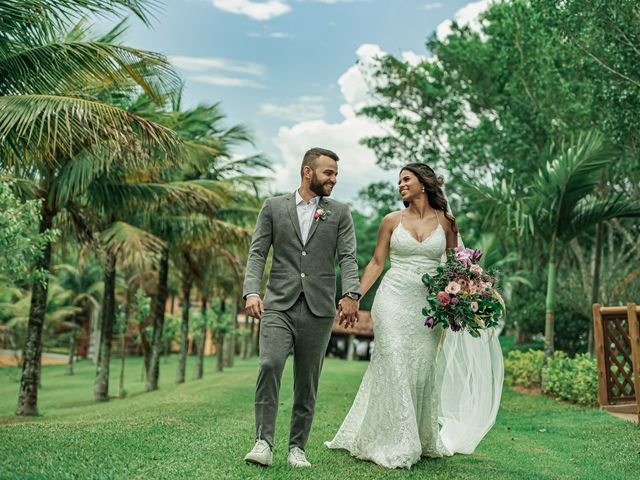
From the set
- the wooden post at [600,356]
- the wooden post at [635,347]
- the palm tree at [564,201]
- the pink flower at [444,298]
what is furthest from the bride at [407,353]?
the palm tree at [564,201]

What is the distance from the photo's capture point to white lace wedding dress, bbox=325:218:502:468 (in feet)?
22.4

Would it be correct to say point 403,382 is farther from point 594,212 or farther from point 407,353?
point 594,212

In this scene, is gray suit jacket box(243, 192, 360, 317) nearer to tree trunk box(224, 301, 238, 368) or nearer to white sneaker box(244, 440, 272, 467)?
white sneaker box(244, 440, 272, 467)

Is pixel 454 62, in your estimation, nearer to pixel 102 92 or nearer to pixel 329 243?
pixel 102 92

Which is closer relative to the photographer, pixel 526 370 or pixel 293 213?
pixel 293 213

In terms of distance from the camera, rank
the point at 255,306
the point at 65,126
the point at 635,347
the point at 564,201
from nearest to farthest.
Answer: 1. the point at 255,306
2. the point at 635,347
3. the point at 65,126
4. the point at 564,201

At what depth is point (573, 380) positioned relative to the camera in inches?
587

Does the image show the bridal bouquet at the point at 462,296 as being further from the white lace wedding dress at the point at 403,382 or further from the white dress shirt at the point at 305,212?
the white dress shirt at the point at 305,212

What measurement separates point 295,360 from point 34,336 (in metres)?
12.4

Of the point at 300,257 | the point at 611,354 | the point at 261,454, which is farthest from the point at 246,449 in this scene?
the point at 611,354

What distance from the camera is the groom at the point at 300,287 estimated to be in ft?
19.8

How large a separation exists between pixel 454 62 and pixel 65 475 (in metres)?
27.7

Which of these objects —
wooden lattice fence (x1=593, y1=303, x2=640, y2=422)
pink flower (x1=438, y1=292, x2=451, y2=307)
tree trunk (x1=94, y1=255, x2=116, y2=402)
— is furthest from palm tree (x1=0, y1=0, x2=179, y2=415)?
tree trunk (x1=94, y1=255, x2=116, y2=402)

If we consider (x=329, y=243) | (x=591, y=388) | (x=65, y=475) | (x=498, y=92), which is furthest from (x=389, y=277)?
(x=498, y=92)
